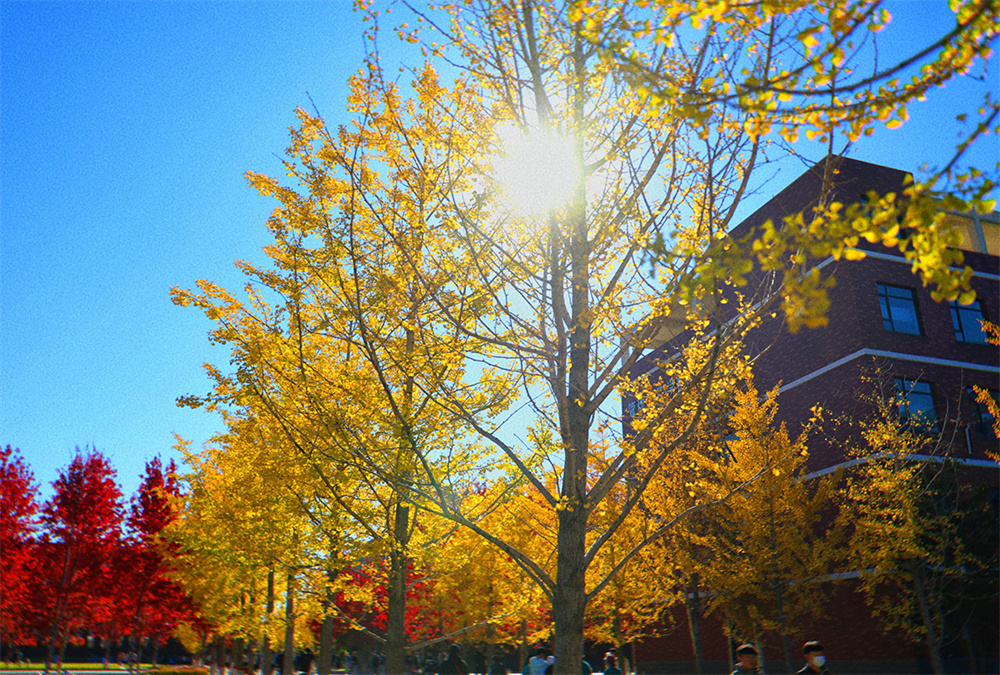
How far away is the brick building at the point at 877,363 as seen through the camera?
2158 centimetres

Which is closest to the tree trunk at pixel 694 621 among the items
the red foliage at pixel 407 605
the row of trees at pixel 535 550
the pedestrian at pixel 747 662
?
the row of trees at pixel 535 550

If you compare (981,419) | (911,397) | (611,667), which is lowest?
(611,667)

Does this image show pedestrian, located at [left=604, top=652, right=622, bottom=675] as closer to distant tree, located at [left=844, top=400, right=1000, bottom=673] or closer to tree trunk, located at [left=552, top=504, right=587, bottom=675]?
tree trunk, located at [left=552, top=504, right=587, bottom=675]

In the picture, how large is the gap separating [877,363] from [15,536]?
32.0m

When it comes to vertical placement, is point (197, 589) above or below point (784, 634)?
above

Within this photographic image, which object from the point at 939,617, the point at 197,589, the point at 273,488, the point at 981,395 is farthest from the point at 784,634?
the point at 197,589

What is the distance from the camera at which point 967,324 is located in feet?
83.1

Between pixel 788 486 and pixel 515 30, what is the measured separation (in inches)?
620

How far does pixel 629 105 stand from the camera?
6.63 m

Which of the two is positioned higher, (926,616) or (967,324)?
(967,324)

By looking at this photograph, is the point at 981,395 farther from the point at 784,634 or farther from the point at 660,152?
the point at 660,152

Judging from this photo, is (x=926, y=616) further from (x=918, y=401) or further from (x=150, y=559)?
(x=150, y=559)

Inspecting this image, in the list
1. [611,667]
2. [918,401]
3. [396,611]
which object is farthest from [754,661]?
[918,401]

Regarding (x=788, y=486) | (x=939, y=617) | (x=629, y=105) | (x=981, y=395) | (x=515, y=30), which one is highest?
(x=515, y=30)
